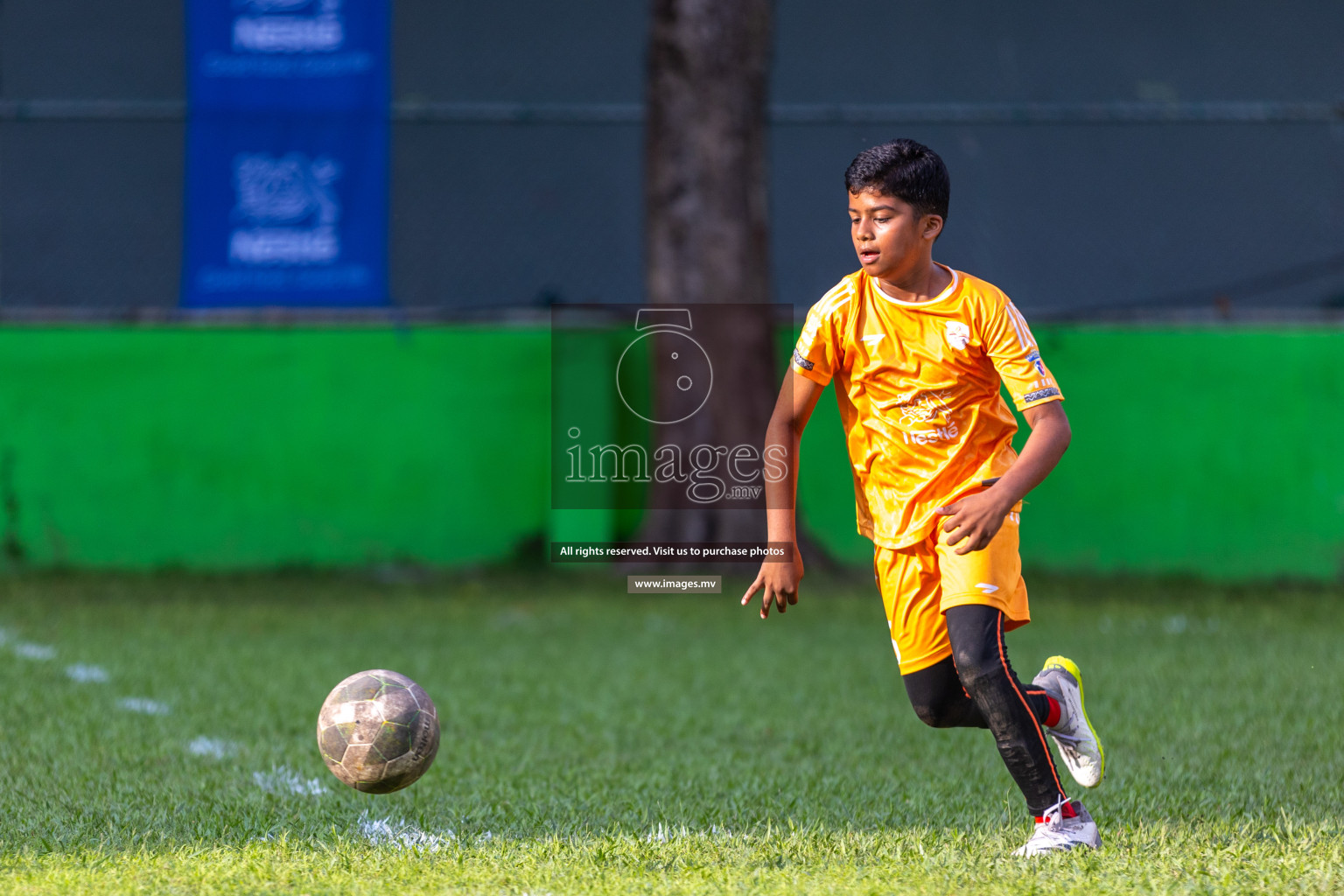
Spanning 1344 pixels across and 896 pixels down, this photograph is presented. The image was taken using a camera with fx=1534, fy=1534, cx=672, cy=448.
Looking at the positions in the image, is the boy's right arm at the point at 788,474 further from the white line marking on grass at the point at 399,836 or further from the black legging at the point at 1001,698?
the white line marking on grass at the point at 399,836

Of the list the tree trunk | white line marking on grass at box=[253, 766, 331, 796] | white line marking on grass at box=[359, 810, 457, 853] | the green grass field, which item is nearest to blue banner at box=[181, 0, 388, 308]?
the tree trunk

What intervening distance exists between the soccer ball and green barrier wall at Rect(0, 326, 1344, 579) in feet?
21.0

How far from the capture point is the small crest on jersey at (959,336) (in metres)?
3.82

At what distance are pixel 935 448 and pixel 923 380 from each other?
0.57ft

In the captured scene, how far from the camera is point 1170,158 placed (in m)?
11.6

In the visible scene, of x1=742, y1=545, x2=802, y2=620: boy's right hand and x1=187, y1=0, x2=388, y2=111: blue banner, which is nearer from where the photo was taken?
x1=742, y1=545, x2=802, y2=620: boy's right hand

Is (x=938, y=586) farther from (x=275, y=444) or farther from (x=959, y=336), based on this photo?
(x=275, y=444)

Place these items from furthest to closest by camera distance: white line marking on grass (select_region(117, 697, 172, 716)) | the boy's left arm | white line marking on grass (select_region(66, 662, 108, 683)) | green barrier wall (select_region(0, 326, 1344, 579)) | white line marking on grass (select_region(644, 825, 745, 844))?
1. green barrier wall (select_region(0, 326, 1344, 579))
2. white line marking on grass (select_region(66, 662, 108, 683))
3. white line marking on grass (select_region(117, 697, 172, 716))
4. white line marking on grass (select_region(644, 825, 745, 844))
5. the boy's left arm

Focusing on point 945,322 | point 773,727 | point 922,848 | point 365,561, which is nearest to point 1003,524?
point 945,322

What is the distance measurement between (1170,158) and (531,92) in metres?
4.89

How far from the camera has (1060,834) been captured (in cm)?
374

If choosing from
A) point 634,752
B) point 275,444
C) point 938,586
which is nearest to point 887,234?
point 938,586

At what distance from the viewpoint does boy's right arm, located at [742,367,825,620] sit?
3885mm

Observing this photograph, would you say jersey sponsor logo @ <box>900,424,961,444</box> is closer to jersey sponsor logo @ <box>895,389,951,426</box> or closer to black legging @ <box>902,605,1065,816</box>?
jersey sponsor logo @ <box>895,389,951,426</box>
